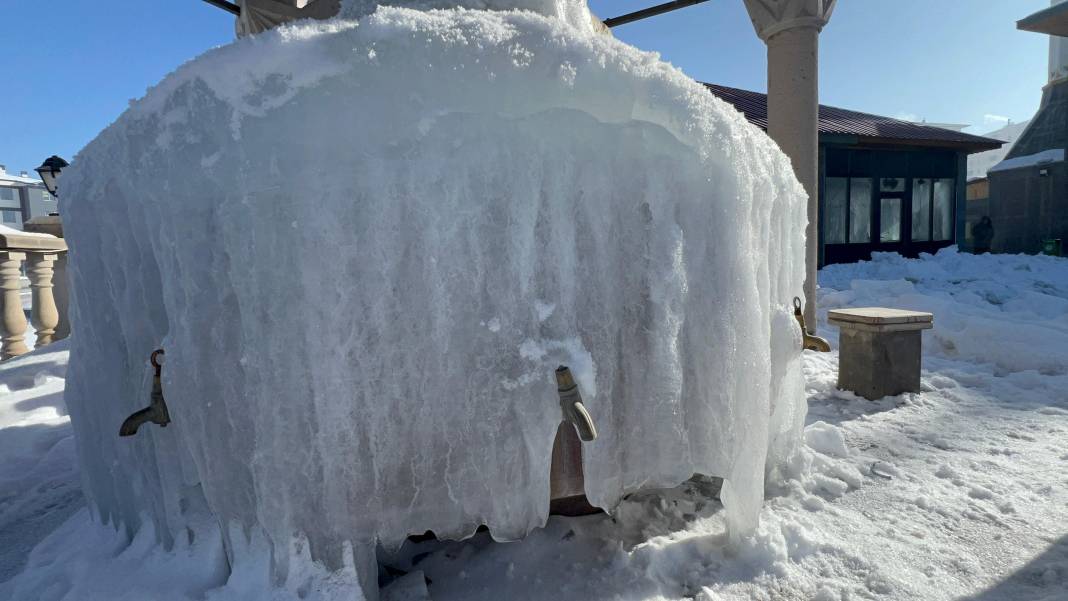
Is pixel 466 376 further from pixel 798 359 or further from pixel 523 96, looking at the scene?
pixel 798 359

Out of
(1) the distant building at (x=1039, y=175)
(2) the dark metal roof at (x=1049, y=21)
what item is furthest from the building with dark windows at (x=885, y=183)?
(2) the dark metal roof at (x=1049, y=21)

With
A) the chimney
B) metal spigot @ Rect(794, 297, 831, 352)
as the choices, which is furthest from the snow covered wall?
the chimney

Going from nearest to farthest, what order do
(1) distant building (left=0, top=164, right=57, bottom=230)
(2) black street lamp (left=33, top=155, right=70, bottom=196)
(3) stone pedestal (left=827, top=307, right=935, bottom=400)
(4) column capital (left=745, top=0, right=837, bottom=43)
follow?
(3) stone pedestal (left=827, top=307, right=935, bottom=400) < (4) column capital (left=745, top=0, right=837, bottom=43) < (2) black street lamp (left=33, top=155, right=70, bottom=196) < (1) distant building (left=0, top=164, right=57, bottom=230)

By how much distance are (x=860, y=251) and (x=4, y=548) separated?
15.3 metres

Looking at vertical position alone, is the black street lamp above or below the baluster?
above

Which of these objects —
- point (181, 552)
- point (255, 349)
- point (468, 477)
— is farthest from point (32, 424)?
point (468, 477)

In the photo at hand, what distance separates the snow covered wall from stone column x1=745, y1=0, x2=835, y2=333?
12.9 ft

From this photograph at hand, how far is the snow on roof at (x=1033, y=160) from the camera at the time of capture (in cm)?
1355

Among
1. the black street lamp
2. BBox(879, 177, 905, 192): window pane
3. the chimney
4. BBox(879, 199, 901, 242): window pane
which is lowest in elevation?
BBox(879, 199, 901, 242): window pane

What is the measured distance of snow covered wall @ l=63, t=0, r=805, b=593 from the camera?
1.52 m

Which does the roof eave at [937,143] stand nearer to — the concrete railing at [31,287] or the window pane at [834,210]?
the window pane at [834,210]

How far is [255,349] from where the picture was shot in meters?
1.53

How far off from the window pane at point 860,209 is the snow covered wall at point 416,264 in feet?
44.3

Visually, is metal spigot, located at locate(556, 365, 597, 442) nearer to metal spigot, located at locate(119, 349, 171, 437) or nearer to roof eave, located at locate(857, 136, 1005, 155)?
metal spigot, located at locate(119, 349, 171, 437)
